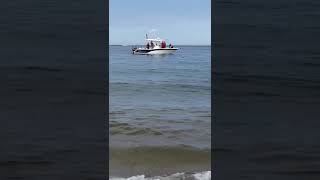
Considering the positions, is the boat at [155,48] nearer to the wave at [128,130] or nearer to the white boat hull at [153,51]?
the white boat hull at [153,51]

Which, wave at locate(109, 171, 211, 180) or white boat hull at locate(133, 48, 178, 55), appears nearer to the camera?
wave at locate(109, 171, 211, 180)
